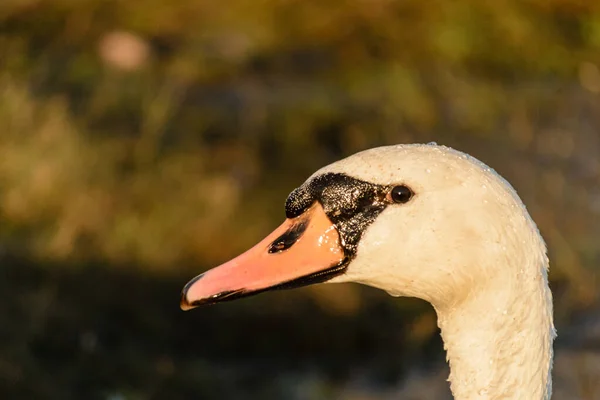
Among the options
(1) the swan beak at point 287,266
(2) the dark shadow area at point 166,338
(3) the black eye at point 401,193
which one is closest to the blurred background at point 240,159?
(2) the dark shadow area at point 166,338

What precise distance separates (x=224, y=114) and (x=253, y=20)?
115 cm

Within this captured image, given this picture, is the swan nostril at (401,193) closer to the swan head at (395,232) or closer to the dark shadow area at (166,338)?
the swan head at (395,232)

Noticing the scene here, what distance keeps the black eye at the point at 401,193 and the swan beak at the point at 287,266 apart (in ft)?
0.60

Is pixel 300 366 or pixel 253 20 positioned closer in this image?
pixel 300 366

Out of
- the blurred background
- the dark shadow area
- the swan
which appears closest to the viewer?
the swan

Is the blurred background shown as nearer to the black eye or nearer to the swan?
the swan

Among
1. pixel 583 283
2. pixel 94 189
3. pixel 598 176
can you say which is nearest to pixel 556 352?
pixel 583 283

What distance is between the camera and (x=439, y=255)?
3078mm

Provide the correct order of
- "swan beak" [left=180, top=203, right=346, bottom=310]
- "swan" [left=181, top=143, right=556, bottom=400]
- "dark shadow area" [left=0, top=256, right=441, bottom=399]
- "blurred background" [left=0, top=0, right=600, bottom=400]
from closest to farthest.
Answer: "swan" [left=181, top=143, right=556, bottom=400] < "swan beak" [left=180, top=203, right=346, bottom=310] < "dark shadow area" [left=0, top=256, right=441, bottom=399] < "blurred background" [left=0, top=0, right=600, bottom=400]

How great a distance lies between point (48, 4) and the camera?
8.30 m

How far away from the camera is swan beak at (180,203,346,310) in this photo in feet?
10.3

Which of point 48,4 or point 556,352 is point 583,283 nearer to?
point 556,352

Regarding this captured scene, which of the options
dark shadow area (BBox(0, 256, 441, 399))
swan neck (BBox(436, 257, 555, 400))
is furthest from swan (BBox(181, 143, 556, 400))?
dark shadow area (BBox(0, 256, 441, 399))

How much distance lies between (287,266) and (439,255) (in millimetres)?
393
